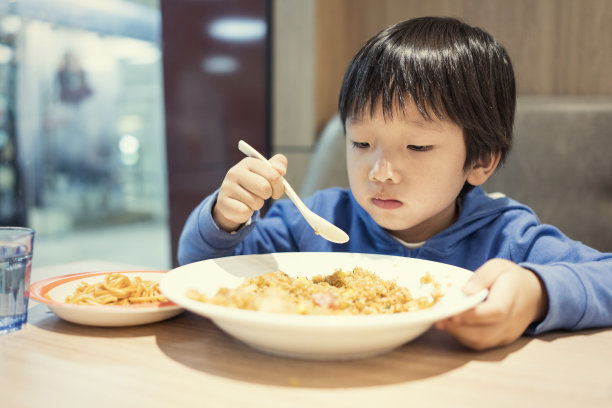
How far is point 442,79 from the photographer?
3.17 ft

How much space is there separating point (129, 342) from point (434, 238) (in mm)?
664

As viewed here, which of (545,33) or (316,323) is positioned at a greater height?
(545,33)

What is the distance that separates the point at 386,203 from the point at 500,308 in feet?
1.40

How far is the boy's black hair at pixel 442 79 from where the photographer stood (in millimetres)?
960

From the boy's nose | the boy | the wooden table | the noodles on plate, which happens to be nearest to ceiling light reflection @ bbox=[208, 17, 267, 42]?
the boy

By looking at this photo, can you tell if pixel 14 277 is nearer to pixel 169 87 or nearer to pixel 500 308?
pixel 500 308

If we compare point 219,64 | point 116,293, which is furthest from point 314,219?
point 219,64

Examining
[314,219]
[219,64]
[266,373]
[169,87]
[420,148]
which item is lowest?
[266,373]

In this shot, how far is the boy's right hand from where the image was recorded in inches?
34.4

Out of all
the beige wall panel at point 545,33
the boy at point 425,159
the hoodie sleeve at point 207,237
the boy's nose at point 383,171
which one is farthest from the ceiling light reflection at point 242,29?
the boy's nose at point 383,171

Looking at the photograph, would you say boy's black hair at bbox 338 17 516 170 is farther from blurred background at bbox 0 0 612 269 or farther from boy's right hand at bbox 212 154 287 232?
blurred background at bbox 0 0 612 269

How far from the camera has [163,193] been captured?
9.23 feet

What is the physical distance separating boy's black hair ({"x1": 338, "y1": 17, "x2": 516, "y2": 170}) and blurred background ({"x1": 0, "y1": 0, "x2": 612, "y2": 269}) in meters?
1.15

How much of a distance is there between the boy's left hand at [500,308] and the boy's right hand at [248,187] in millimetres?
369
